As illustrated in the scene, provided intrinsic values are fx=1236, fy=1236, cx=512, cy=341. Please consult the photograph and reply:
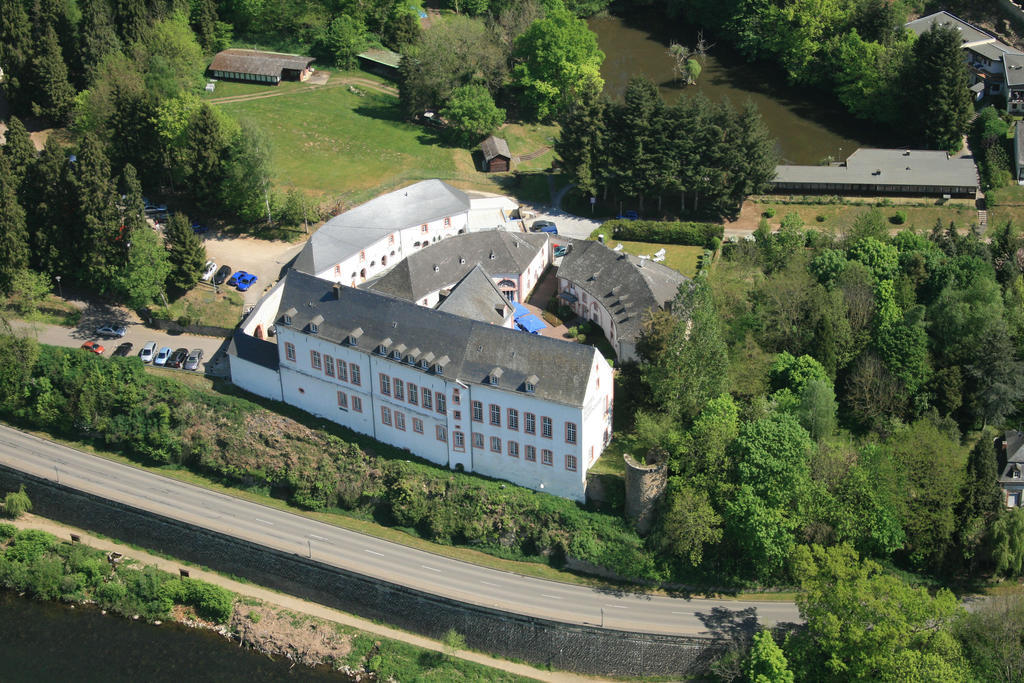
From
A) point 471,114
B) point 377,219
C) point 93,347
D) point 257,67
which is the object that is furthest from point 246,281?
point 257,67

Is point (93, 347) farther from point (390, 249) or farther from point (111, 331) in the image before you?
point (390, 249)

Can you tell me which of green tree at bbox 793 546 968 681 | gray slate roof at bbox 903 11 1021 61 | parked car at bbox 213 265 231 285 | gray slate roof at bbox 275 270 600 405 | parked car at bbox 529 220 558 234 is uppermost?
gray slate roof at bbox 903 11 1021 61

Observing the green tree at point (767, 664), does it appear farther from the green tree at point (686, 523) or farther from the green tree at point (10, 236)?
the green tree at point (10, 236)

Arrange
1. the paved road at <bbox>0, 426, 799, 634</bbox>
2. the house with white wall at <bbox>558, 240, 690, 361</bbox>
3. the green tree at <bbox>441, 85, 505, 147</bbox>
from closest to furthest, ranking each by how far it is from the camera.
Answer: the paved road at <bbox>0, 426, 799, 634</bbox> < the house with white wall at <bbox>558, 240, 690, 361</bbox> < the green tree at <bbox>441, 85, 505, 147</bbox>

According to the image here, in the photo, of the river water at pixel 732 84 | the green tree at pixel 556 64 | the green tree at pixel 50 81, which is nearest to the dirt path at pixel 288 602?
the green tree at pixel 50 81

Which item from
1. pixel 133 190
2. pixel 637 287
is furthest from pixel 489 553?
pixel 133 190

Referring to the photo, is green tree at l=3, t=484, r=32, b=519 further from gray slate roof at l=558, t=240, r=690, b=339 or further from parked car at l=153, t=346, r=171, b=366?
gray slate roof at l=558, t=240, r=690, b=339

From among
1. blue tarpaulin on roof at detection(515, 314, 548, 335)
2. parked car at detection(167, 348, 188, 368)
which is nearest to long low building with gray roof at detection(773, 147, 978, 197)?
blue tarpaulin on roof at detection(515, 314, 548, 335)
